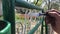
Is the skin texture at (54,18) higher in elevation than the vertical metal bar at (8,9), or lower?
lower

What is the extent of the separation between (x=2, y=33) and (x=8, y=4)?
5.1 inches

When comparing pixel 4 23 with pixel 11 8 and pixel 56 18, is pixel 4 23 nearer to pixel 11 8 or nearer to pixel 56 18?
pixel 11 8

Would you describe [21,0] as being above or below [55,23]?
above

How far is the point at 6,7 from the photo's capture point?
0.37 meters

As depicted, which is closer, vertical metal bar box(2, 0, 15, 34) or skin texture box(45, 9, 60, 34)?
vertical metal bar box(2, 0, 15, 34)

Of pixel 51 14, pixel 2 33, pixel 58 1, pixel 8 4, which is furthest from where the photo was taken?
pixel 58 1

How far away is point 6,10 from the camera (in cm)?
37

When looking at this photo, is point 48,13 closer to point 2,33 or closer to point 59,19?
point 59,19

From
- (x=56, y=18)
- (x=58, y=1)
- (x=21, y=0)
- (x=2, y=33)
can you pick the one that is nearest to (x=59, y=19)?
(x=56, y=18)

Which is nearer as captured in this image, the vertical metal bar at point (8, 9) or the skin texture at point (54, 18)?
the vertical metal bar at point (8, 9)

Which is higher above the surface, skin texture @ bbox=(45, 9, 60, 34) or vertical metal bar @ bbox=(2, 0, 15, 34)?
vertical metal bar @ bbox=(2, 0, 15, 34)

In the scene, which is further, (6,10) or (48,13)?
(48,13)

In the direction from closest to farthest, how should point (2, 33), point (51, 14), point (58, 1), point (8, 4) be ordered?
point (2, 33), point (8, 4), point (51, 14), point (58, 1)

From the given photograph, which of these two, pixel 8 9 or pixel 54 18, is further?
pixel 54 18
